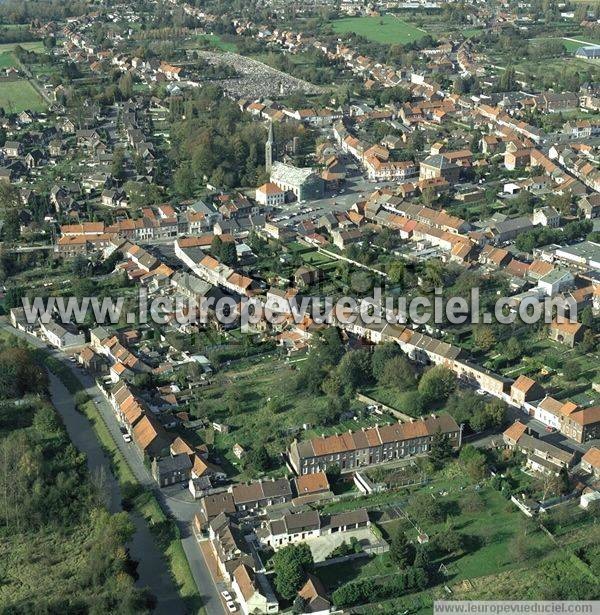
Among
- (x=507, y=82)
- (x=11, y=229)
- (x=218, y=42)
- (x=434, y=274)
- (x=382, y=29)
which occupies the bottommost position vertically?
(x=11, y=229)

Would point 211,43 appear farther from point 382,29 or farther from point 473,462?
point 473,462

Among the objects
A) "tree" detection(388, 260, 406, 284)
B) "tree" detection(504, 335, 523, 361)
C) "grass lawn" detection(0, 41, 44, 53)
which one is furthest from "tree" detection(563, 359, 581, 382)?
"grass lawn" detection(0, 41, 44, 53)

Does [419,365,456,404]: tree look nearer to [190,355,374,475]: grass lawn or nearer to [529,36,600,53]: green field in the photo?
[190,355,374,475]: grass lawn

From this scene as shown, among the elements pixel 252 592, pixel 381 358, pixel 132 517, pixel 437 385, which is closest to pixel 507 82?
pixel 381 358

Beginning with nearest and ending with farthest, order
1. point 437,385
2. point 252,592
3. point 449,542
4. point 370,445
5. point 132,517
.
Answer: point 252,592 → point 449,542 → point 132,517 → point 370,445 → point 437,385

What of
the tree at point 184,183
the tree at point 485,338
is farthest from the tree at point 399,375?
the tree at point 184,183

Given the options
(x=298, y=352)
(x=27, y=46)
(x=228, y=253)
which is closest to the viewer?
(x=298, y=352)

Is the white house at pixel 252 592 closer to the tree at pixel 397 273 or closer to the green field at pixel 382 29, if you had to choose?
the tree at pixel 397 273
